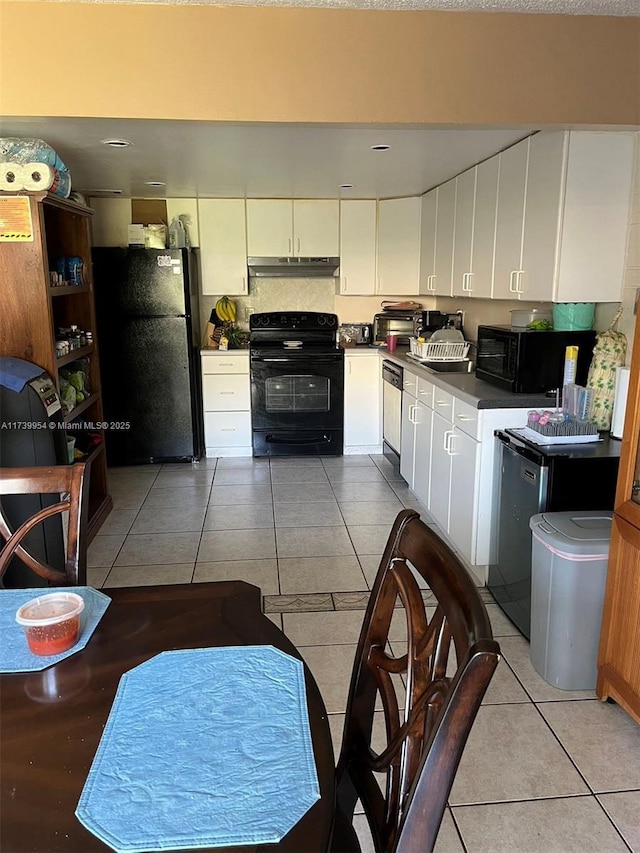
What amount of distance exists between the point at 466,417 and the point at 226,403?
2.56 m

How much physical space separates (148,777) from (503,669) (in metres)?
1.78

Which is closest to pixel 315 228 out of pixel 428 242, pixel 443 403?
pixel 428 242

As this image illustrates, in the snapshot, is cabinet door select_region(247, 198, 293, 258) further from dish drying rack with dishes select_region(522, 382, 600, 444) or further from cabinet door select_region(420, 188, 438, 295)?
dish drying rack with dishes select_region(522, 382, 600, 444)

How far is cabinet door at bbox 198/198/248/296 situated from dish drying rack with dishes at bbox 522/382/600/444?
313cm

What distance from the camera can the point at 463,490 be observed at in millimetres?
3092

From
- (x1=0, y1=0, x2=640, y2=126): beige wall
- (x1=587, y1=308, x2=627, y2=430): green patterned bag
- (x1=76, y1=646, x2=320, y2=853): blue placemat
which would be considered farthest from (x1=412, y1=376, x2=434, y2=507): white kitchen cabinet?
(x1=76, y1=646, x2=320, y2=853): blue placemat

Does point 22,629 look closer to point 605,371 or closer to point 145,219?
point 605,371

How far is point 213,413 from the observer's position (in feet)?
16.9

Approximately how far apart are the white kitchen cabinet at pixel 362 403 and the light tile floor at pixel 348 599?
211mm

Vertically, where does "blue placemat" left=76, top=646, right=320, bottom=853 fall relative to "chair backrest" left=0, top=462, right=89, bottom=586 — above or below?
below

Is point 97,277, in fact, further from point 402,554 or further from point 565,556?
point 402,554

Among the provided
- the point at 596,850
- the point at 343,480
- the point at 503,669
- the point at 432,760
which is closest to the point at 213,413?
the point at 343,480

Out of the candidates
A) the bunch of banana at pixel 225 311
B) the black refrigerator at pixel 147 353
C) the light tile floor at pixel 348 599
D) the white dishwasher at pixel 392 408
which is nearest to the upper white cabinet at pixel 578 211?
the light tile floor at pixel 348 599

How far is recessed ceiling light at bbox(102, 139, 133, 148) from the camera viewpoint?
2996mm
